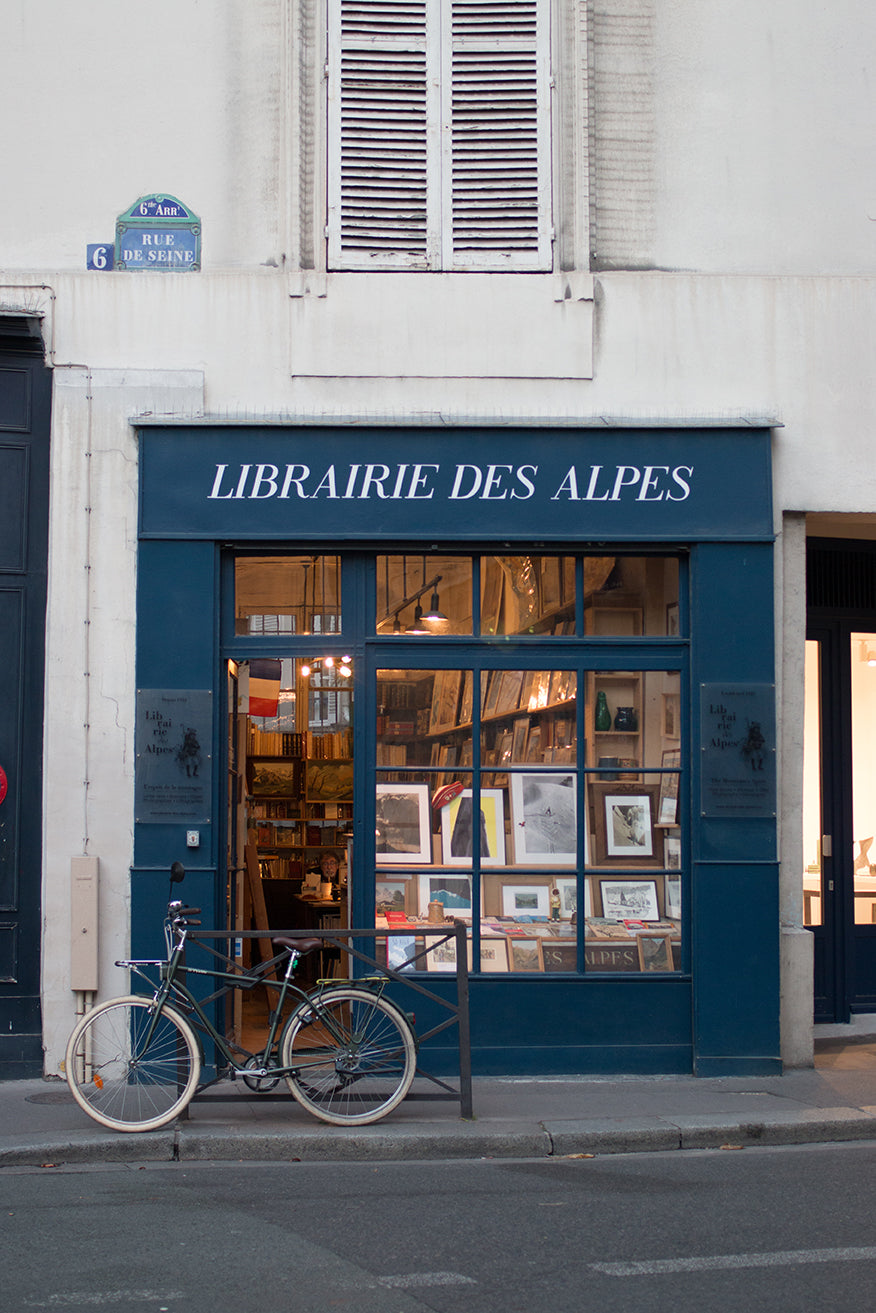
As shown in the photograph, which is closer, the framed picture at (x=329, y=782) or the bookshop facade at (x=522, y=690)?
the bookshop facade at (x=522, y=690)

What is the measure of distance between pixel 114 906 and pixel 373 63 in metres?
6.12

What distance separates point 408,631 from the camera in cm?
907

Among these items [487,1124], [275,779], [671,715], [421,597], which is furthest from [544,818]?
[275,779]

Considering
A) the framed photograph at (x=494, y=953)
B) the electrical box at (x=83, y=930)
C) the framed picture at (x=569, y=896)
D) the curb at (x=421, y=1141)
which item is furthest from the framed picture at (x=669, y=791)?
the electrical box at (x=83, y=930)

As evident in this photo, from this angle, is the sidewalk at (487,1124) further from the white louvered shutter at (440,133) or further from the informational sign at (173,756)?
the white louvered shutter at (440,133)

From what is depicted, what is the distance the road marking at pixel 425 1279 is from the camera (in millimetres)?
5016

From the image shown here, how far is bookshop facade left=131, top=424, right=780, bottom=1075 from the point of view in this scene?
8852 mm

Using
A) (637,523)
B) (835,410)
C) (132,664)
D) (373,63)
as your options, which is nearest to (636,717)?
(637,523)

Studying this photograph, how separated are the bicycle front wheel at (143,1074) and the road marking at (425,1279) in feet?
8.38

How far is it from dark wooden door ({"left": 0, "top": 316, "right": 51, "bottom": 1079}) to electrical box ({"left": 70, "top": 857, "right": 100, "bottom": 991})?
329mm

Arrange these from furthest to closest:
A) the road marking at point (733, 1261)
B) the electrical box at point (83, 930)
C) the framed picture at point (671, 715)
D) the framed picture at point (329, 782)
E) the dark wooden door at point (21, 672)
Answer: the framed picture at point (329, 782) < the framed picture at point (671, 715) < the dark wooden door at point (21, 672) < the electrical box at point (83, 930) < the road marking at point (733, 1261)

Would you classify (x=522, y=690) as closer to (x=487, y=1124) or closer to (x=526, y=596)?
(x=526, y=596)

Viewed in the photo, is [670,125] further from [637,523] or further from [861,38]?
[637,523]

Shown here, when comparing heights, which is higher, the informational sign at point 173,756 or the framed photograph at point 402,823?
the informational sign at point 173,756
